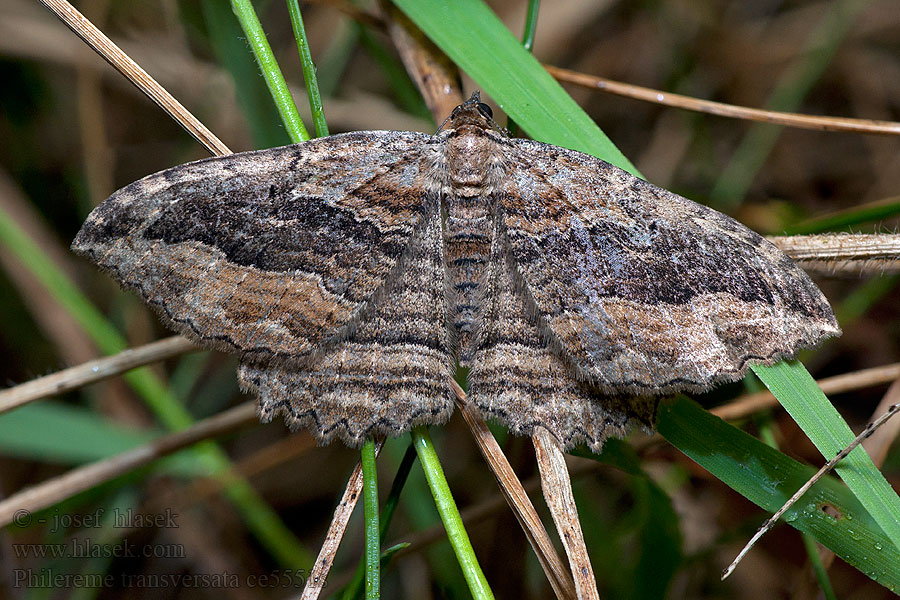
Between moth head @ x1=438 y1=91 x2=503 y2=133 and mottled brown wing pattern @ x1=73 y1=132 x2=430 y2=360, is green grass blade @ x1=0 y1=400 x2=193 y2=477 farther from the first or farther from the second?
moth head @ x1=438 y1=91 x2=503 y2=133

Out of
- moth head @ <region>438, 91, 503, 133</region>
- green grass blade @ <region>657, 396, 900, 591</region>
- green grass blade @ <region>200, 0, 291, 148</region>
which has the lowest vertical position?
green grass blade @ <region>657, 396, 900, 591</region>

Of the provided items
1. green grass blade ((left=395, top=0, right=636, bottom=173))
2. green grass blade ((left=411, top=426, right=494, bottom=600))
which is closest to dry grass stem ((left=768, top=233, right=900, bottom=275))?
green grass blade ((left=395, top=0, right=636, bottom=173))

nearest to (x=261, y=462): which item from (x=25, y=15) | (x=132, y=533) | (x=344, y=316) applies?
(x=132, y=533)

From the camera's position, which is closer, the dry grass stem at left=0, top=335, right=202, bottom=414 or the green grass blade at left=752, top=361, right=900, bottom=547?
the green grass blade at left=752, top=361, right=900, bottom=547

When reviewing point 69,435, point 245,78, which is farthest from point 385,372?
point 69,435

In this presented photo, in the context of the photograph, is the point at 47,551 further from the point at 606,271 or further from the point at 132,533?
the point at 606,271

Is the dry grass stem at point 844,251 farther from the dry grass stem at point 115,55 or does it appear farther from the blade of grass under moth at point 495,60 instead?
the dry grass stem at point 115,55
